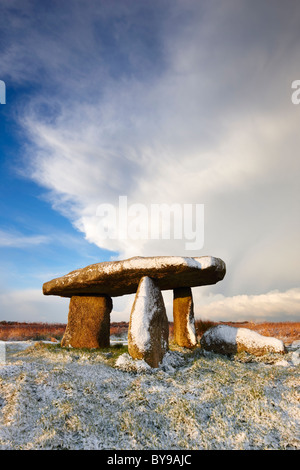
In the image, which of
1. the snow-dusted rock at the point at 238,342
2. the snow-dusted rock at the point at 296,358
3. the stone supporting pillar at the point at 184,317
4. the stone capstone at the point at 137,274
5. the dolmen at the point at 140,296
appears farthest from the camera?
the stone supporting pillar at the point at 184,317

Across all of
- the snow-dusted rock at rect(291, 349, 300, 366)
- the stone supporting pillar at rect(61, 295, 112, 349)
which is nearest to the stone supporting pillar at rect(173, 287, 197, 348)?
the stone supporting pillar at rect(61, 295, 112, 349)

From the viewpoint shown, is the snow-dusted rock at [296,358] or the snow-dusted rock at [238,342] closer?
the snow-dusted rock at [296,358]

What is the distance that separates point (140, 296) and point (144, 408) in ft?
10.5

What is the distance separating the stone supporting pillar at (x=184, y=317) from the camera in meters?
9.85

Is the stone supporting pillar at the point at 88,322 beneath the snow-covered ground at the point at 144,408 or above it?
above

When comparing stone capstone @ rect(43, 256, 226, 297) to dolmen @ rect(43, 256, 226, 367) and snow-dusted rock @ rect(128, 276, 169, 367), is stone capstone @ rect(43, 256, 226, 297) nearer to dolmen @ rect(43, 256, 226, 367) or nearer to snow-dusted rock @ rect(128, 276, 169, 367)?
dolmen @ rect(43, 256, 226, 367)

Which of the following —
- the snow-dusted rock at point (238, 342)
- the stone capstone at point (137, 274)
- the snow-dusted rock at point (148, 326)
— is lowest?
the snow-dusted rock at point (238, 342)

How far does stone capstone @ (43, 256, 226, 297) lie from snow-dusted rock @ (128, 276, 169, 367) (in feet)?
1.53

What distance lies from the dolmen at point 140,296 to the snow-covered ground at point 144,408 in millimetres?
968

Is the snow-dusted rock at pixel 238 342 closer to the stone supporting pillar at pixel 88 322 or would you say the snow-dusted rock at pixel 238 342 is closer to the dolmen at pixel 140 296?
the dolmen at pixel 140 296

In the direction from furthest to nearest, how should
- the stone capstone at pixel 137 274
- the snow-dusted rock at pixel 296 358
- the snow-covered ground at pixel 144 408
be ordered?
the snow-dusted rock at pixel 296 358 → the stone capstone at pixel 137 274 → the snow-covered ground at pixel 144 408

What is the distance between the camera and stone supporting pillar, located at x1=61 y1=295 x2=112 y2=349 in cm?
1002

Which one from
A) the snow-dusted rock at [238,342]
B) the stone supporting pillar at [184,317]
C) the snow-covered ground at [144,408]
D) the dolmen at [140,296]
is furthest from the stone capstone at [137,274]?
the snow-covered ground at [144,408]
